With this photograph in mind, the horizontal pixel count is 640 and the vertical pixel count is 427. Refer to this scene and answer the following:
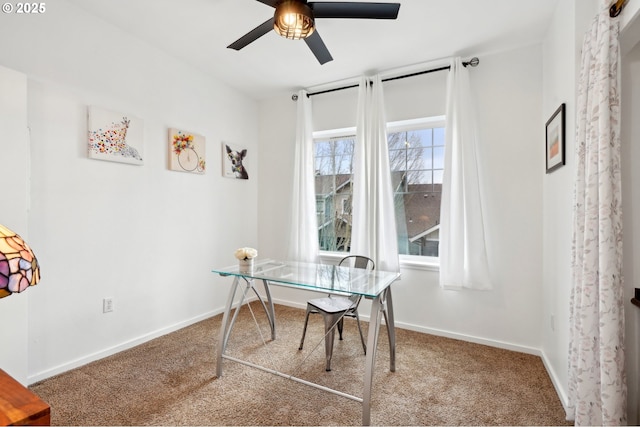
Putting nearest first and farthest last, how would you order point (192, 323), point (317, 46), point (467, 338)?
point (317, 46) < point (467, 338) < point (192, 323)

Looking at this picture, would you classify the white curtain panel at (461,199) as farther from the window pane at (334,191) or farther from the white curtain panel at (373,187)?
the window pane at (334,191)

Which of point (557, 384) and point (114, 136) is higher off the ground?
point (114, 136)

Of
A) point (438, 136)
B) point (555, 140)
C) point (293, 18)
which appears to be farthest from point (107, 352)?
point (555, 140)

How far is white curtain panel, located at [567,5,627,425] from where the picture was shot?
4.43ft

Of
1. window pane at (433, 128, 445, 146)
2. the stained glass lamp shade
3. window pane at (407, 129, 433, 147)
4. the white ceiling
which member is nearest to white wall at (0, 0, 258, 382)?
the white ceiling

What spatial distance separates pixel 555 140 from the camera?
7.11ft

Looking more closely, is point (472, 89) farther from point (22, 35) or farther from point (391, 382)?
point (22, 35)

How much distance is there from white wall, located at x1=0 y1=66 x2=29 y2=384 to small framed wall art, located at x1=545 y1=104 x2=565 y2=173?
11.3ft

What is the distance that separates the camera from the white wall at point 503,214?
105 inches

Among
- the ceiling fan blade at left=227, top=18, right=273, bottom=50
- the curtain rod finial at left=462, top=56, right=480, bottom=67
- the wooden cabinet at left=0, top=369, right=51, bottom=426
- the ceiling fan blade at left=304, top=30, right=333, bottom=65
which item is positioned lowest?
the wooden cabinet at left=0, top=369, right=51, bottom=426

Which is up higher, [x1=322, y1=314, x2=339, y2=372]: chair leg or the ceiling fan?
the ceiling fan

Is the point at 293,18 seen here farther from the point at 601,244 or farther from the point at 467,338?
the point at 467,338

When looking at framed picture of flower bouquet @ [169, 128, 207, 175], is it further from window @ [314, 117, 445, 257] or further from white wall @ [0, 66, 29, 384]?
window @ [314, 117, 445, 257]

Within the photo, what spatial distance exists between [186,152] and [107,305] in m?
1.55
